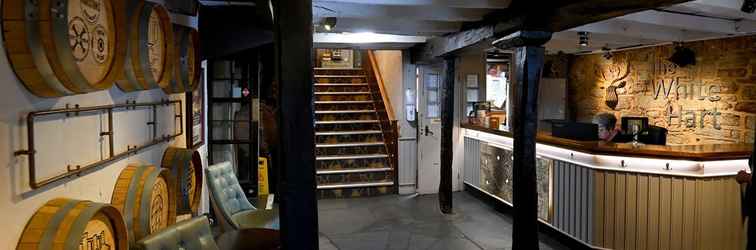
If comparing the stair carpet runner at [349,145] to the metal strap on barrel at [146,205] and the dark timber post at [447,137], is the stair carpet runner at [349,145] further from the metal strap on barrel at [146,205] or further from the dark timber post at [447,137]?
the metal strap on barrel at [146,205]

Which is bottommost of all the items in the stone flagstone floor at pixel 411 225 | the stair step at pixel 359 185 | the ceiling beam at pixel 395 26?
the stone flagstone floor at pixel 411 225

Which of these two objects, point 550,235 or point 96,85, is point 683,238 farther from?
point 96,85

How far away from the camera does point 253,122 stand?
200 inches

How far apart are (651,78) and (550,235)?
3.20m

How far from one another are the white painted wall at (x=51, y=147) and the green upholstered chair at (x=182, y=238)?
0.25 m

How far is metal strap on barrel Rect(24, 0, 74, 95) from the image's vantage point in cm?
129

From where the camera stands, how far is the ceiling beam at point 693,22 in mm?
4578

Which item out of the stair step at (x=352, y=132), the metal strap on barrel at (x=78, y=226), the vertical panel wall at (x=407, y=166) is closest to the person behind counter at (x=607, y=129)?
the vertical panel wall at (x=407, y=166)

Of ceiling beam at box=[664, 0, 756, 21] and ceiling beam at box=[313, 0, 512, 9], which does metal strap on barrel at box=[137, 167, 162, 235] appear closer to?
ceiling beam at box=[313, 0, 512, 9]

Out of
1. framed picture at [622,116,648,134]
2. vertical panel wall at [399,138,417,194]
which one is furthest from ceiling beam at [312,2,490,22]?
vertical panel wall at [399,138,417,194]

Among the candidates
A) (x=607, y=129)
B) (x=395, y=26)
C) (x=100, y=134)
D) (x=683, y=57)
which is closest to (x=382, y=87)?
Result: (x=395, y=26)

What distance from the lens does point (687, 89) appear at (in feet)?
20.5

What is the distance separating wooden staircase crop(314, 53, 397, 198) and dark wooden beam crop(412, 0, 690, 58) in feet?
8.73

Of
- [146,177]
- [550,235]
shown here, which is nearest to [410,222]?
[550,235]
